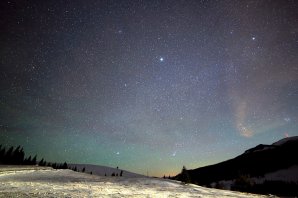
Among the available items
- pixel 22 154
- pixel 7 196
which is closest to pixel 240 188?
pixel 7 196

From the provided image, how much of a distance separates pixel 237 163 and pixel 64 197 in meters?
87.0

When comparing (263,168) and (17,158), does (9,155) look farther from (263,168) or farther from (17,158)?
(263,168)

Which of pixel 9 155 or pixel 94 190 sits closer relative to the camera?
pixel 94 190

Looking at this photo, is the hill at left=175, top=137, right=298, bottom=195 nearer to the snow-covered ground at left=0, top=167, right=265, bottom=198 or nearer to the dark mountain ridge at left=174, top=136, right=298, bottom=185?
the dark mountain ridge at left=174, top=136, right=298, bottom=185

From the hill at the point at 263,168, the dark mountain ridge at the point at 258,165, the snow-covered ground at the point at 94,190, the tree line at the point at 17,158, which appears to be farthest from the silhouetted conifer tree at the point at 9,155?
the snow-covered ground at the point at 94,190

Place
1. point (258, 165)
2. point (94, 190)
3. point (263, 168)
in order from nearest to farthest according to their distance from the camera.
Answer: point (94, 190) → point (263, 168) → point (258, 165)

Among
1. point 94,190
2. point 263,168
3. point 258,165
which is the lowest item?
point 94,190

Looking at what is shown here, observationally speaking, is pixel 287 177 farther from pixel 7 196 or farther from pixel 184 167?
pixel 7 196

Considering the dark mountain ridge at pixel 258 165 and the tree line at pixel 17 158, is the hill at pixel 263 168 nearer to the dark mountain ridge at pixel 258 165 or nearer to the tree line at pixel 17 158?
the dark mountain ridge at pixel 258 165

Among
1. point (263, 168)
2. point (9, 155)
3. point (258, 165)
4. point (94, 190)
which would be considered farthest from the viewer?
point (9, 155)

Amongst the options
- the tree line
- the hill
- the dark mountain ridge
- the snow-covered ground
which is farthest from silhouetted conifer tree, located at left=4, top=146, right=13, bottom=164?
the snow-covered ground

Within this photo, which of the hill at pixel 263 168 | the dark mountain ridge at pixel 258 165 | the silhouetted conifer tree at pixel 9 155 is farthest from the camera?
the silhouetted conifer tree at pixel 9 155

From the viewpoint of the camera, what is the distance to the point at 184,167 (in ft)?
122

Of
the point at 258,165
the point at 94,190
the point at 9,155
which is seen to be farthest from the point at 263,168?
the point at 9,155
